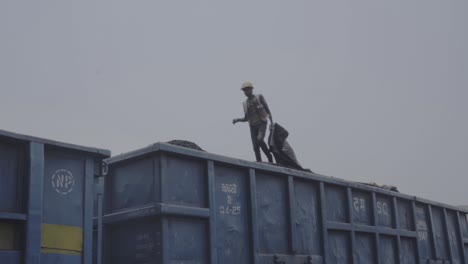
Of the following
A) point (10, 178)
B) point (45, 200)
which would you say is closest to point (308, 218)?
point (45, 200)

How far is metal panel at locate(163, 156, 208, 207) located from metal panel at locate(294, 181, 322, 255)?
1520 millimetres

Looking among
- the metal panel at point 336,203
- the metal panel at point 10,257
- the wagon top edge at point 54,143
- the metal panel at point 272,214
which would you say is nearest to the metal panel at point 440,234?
the metal panel at point 336,203

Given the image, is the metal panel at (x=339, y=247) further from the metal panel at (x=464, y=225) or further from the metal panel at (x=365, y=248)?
the metal panel at (x=464, y=225)

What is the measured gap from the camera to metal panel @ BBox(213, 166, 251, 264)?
594 centimetres

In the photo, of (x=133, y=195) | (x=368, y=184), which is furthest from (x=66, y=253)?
(x=368, y=184)

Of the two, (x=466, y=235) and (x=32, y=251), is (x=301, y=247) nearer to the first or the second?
(x=32, y=251)

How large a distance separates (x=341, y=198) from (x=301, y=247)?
1.26m

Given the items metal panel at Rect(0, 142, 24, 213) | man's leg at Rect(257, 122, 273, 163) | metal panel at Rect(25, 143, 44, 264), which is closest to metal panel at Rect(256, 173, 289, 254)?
man's leg at Rect(257, 122, 273, 163)

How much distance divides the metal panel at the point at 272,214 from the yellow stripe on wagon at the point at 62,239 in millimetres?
2377

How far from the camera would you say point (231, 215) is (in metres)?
6.11

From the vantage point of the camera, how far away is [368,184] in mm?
8711

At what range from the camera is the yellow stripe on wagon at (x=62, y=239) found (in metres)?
4.40

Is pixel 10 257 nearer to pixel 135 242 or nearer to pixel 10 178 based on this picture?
pixel 10 178

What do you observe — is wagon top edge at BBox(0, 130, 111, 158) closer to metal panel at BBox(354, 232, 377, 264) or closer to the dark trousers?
the dark trousers
